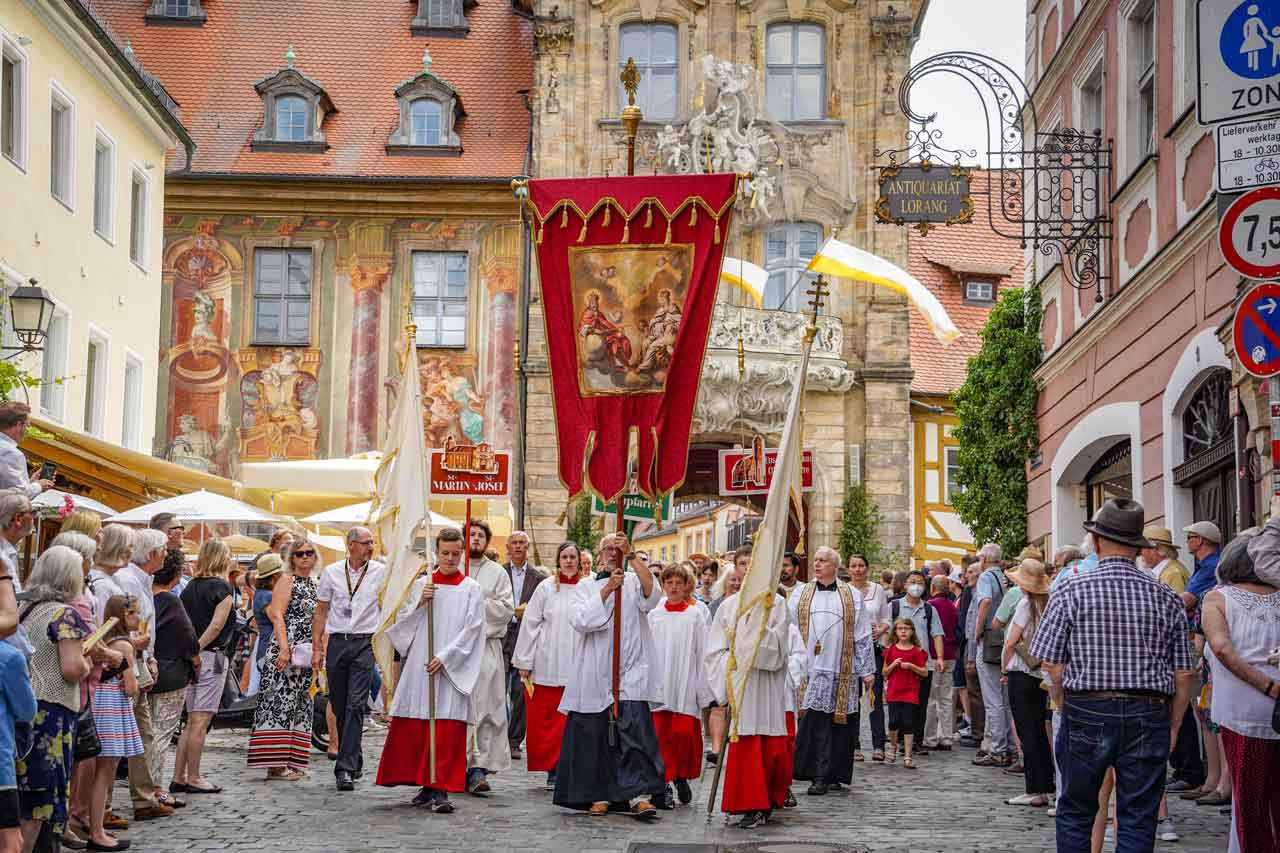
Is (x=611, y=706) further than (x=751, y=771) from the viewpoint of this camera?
Yes

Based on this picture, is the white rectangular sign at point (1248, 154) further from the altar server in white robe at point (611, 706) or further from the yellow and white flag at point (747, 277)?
the yellow and white flag at point (747, 277)

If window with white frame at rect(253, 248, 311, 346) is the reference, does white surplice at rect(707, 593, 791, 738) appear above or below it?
below

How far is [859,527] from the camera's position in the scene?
3259 centimetres

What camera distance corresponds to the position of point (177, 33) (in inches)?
1521

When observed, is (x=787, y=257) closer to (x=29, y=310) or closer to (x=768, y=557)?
(x=29, y=310)

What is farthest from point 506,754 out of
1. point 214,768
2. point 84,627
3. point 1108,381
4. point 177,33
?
point 177,33

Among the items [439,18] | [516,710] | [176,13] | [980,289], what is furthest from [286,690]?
[980,289]

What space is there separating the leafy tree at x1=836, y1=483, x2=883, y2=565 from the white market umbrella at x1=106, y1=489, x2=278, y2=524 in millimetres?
14923

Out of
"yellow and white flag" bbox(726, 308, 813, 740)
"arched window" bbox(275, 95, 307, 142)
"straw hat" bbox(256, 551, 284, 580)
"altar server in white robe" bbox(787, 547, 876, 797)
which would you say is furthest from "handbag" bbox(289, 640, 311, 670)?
"arched window" bbox(275, 95, 307, 142)

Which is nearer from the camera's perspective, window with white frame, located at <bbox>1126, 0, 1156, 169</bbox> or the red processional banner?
the red processional banner

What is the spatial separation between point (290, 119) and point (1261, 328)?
29487mm

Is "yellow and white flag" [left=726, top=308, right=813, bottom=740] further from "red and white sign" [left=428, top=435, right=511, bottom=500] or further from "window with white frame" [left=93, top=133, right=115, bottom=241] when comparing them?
"window with white frame" [left=93, top=133, right=115, bottom=241]

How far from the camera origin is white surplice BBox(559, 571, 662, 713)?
12305 mm

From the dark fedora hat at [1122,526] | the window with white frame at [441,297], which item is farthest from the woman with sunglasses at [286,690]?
the window with white frame at [441,297]
